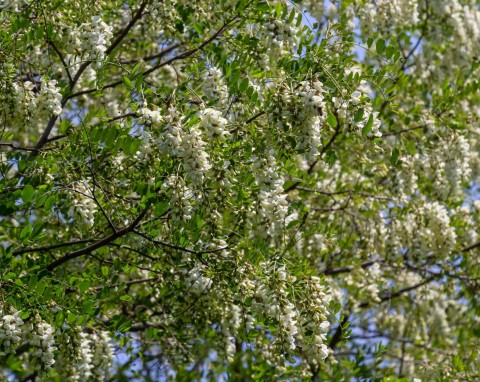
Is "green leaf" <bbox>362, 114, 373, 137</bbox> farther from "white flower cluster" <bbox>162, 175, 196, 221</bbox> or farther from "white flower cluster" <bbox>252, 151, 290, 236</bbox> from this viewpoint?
"white flower cluster" <bbox>162, 175, 196, 221</bbox>

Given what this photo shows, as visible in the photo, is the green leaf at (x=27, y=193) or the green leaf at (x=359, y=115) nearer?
the green leaf at (x=359, y=115)

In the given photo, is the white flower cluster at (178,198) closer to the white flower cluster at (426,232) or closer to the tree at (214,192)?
the tree at (214,192)

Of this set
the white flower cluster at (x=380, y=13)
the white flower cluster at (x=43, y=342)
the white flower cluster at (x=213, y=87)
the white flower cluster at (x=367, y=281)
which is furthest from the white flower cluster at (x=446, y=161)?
the white flower cluster at (x=43, y=342)

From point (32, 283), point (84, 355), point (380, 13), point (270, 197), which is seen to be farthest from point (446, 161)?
point (32, 283)

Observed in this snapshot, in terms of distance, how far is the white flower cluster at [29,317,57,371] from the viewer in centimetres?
402

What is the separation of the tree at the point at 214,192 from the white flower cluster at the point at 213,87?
13 millimetres

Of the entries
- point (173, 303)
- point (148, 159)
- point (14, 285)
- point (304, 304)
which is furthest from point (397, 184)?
point (14, 285)

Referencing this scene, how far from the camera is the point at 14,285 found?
4160 mm

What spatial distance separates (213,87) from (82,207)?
1024 mm

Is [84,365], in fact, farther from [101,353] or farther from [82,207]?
[82,207]

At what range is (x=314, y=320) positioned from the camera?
412 centimetres

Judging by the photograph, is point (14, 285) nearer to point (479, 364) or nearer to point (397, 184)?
point (397, 184)

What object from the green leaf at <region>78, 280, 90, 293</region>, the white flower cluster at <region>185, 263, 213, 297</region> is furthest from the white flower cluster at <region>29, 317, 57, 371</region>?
the white flower cluster at <region>185, 263, 213, 297</region>

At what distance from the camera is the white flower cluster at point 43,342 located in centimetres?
402
